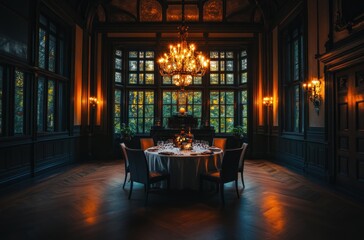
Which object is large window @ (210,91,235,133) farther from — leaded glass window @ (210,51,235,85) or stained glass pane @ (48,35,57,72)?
stained glass pane @ (48,35,57,72)

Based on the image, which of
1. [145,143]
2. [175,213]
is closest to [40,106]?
[145,143]

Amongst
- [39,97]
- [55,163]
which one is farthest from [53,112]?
[55,163]

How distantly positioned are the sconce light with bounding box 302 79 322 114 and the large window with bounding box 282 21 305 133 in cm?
99

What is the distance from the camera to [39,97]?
6.01 meters

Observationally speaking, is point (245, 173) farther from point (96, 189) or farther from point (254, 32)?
point (254, 32)

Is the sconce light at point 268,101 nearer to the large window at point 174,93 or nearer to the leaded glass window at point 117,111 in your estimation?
the large window at point 174,93

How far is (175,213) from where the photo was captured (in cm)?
329

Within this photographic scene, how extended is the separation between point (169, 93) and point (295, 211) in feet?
21.9

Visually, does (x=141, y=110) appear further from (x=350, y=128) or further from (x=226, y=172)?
(x=350, y=128)

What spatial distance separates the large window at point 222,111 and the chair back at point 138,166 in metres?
5.58

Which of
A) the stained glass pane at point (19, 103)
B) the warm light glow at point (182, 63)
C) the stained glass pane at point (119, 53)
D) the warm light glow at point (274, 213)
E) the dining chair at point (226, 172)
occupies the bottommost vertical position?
the warm light glow at point (274, 213)

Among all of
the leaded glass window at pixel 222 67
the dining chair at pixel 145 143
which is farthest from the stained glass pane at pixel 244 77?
the dining chair at pixel 145 143

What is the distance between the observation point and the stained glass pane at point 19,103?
5.04 m

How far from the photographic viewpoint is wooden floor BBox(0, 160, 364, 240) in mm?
2690
